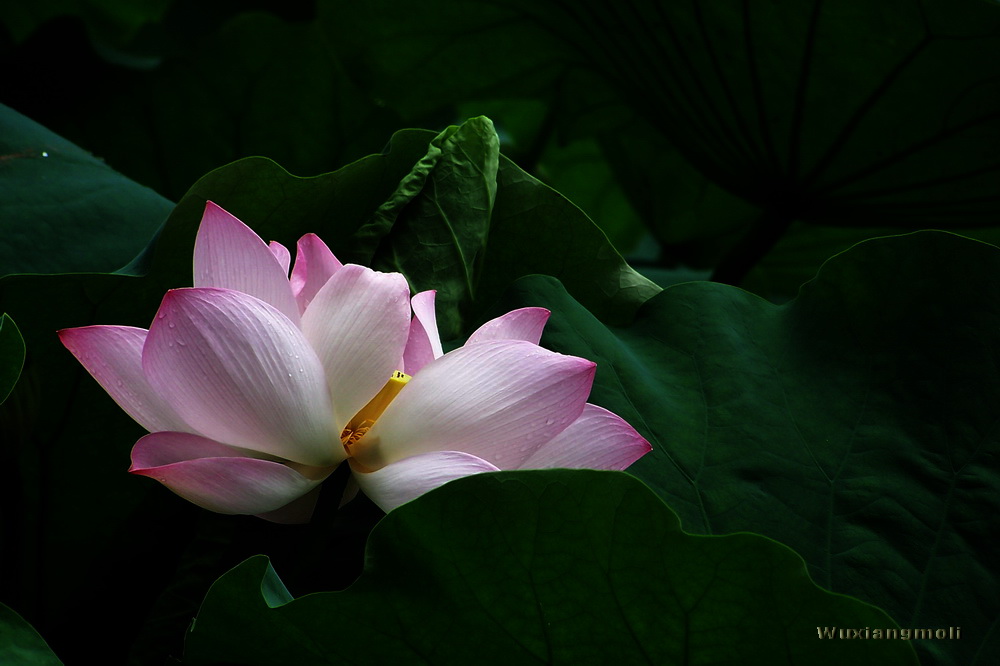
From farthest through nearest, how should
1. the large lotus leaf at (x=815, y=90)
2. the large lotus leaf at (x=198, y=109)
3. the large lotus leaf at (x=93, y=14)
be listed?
the large lotus leaf at (x=93, y=14), the large lotus leaf at (x=198, y=109), the large lotus leaf at (x=815, y=90)

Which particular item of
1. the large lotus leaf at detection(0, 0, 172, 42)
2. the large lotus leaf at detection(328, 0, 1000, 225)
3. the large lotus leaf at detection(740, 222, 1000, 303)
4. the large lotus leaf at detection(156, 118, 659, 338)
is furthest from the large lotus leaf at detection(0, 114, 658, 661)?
the large lotus leaf at detection(0, 0, 172, 42)

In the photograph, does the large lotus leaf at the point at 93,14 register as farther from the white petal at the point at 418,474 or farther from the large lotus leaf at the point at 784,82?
the white petal at the point at 418,474

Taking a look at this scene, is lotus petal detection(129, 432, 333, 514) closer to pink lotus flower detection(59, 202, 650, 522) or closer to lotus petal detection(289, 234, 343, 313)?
pink lotus flower detection(59, 202, 650, 522)

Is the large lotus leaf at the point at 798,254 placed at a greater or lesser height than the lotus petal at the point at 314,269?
lesser

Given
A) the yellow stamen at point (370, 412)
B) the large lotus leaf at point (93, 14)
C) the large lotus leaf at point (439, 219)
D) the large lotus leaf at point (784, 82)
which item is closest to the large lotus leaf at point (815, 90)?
the large lotus leaf at point (784, 82)

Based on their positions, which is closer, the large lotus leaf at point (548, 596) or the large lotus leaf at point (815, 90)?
the large lotus leaf at point (548, 596)

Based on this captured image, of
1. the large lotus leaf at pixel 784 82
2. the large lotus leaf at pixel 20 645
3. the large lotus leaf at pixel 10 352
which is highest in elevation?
the large lotus leaf at pixel 784 82

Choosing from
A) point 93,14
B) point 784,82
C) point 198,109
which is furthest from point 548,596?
point 93,14
